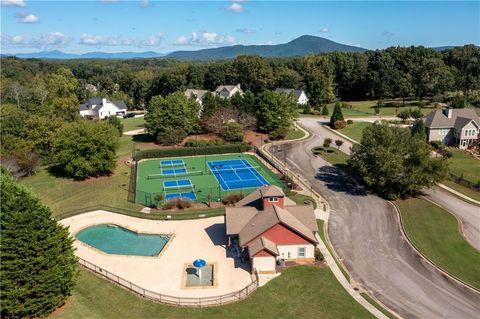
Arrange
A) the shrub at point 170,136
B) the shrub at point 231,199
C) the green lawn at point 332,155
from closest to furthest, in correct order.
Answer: the shrub at point 231,199, the green lawn at point 332,155, the shrub at point 170,136

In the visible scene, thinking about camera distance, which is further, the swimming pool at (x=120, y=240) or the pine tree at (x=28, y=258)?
the swimming pool at (x=120, y=240)

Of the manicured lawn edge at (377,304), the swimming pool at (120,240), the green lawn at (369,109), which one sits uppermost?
the green lawn at (369,109)

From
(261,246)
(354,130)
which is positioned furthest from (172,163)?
(354,130)

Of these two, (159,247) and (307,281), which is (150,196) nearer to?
(159,247)

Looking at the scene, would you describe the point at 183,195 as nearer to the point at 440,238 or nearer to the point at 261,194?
the point at 261,194

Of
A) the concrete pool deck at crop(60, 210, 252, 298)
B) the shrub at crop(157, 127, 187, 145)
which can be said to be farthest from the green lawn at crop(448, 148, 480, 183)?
the shrub at crop(157, 127, 187, 145)

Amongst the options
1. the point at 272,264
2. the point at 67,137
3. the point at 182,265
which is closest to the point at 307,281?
the point at 272,264

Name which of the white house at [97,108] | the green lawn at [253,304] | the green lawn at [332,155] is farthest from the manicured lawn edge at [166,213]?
the white house at [97,108]

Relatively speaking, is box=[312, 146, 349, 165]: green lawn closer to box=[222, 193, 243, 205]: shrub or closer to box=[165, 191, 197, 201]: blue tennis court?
box=[222, 193, 243, 205]: shrub

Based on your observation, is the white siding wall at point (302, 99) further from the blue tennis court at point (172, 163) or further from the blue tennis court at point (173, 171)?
the blue tennis court at point (173, 171)
